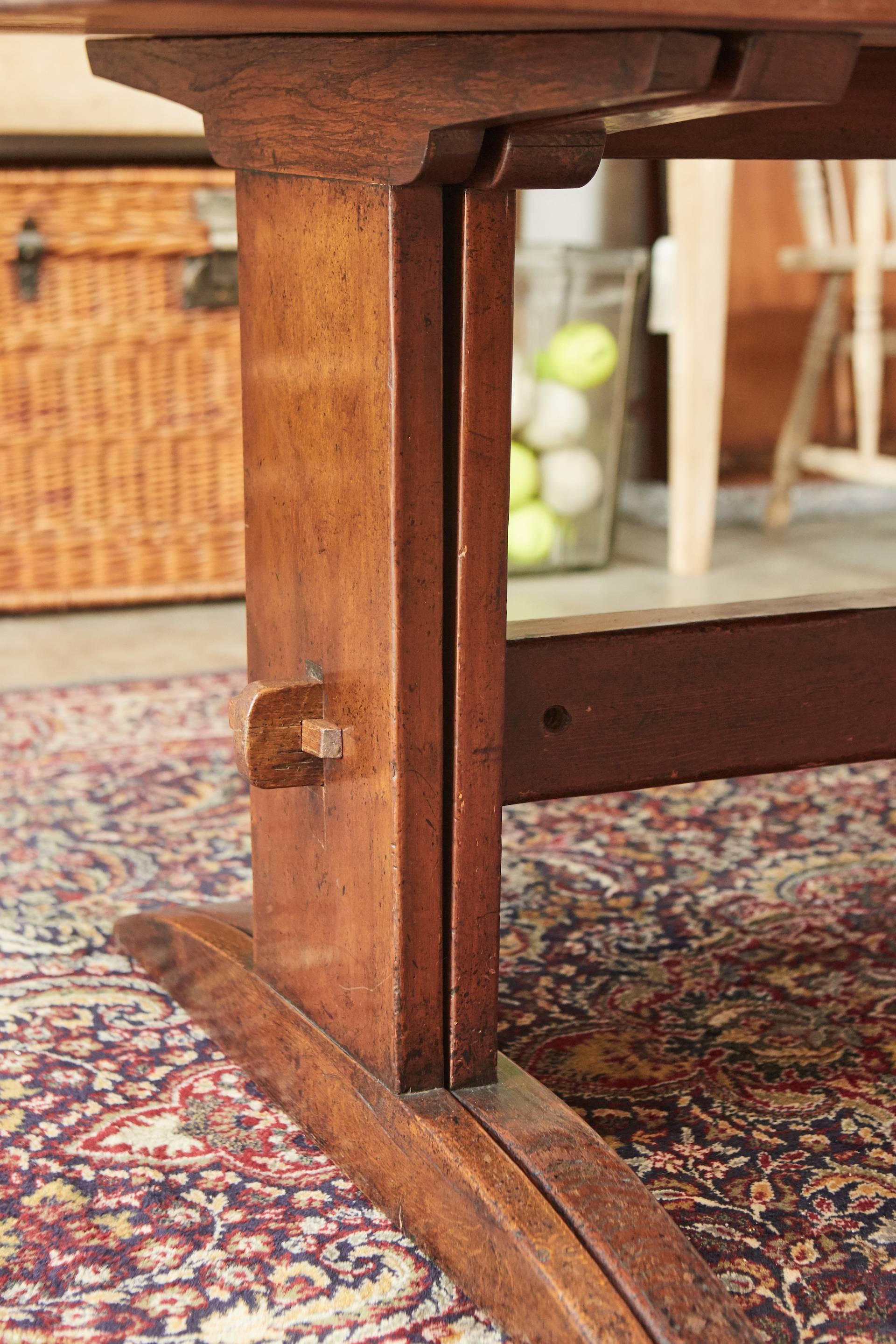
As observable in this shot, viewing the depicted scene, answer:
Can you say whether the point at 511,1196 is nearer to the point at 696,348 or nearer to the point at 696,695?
the point at 696,695

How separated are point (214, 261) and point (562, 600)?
738 millimetres

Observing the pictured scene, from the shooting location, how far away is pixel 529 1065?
106cm

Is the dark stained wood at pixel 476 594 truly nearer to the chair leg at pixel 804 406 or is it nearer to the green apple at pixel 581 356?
the green apple at pixel 581 356

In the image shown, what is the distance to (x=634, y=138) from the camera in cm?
89

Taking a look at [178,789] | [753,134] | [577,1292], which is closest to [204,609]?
[178,789]

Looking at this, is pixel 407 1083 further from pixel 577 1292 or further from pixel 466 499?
pixel 466 499

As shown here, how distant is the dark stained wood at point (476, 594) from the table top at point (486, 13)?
18cm

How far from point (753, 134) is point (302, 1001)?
60 centimetres

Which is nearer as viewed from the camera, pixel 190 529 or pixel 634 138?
pixel 634 138

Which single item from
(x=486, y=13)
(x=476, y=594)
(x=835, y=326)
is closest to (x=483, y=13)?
(x=486, y=13)

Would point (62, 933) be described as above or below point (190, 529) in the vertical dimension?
below

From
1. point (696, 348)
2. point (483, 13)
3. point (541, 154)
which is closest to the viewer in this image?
point (483, 13)

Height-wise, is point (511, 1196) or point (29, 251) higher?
point (29, 251)

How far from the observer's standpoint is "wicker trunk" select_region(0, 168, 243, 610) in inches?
90.4
